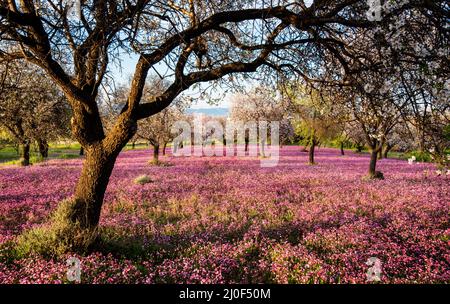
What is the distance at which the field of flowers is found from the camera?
5383 millimetres

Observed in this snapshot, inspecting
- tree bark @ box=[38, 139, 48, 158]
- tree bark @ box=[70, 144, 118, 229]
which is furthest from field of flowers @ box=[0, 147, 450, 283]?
tree bark @ box=[38, 139, 48, 158]

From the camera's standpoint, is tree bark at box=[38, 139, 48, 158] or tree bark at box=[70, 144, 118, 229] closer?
tree bark at box=[70, 144, 118, 229]

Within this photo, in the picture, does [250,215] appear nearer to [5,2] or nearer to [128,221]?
[128,221]

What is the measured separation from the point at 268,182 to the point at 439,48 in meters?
12.6

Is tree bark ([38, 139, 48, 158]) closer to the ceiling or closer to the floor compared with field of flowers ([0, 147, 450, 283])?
closer to the ceiling

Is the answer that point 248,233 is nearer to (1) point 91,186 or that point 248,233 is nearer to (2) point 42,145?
(1) point 91,186

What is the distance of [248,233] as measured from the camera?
306 inches

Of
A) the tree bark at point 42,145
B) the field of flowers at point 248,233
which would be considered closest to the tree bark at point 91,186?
the field of flowers at point 248,233

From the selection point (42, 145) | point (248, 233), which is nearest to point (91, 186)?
point (248, 233)

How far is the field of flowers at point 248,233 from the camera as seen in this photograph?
5383 millimetres

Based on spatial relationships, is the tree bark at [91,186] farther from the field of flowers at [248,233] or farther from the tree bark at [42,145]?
the tree bark at [42,145]

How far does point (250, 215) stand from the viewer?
1008 centimetres

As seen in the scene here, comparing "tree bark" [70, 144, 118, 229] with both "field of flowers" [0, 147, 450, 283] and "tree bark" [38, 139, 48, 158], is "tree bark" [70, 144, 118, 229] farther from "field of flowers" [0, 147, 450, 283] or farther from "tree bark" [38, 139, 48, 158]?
"tree bark" [38, 139, 48, 158]
